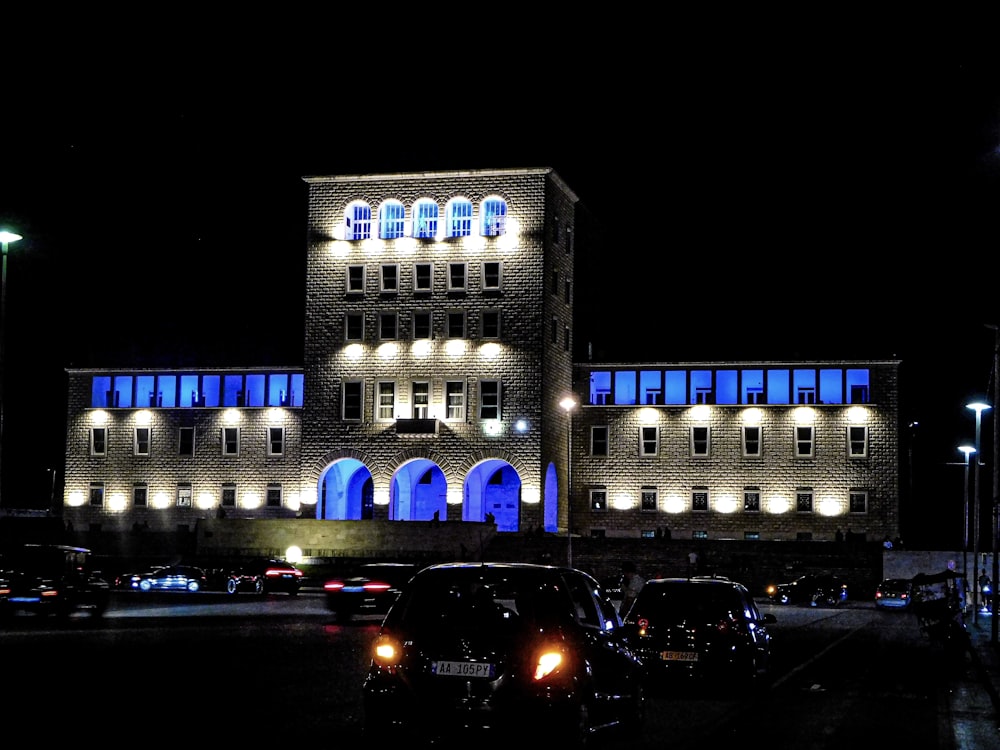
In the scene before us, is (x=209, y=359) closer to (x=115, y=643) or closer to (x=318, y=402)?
(x=318, y=402)

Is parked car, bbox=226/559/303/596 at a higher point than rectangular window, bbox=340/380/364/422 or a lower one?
lower

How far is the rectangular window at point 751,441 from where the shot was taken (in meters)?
72.5

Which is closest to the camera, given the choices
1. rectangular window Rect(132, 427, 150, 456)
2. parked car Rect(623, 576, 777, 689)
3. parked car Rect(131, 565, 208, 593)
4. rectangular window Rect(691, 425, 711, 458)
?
parked car Rect(623, 576, 777, 689)

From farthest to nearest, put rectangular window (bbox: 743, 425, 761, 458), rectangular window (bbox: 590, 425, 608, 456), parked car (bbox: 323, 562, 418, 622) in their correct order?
rectangular window (bbox: 590, 425, 608, 456)
rectangular window (bbox: 743, 425, 761, 458)
parked car (bbox: 323, 562, 418, 622)

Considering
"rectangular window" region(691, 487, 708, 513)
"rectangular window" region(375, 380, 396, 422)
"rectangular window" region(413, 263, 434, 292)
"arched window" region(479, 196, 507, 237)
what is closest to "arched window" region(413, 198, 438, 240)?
"rectangular window" region(413, 263, 434, 292)

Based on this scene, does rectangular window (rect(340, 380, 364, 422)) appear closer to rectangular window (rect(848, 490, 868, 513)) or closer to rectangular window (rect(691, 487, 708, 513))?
rectangular window (rect(691, 487, 708, 513))

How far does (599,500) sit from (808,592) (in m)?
18.4

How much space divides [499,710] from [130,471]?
228ft

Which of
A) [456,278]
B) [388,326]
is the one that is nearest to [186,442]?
[388,326]

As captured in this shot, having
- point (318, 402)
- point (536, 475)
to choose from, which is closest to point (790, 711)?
point (536, 475)

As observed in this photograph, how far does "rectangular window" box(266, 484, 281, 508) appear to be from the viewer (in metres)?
75.2

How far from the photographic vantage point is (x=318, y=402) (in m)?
72.6

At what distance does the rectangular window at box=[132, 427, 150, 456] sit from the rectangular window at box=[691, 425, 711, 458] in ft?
93.5

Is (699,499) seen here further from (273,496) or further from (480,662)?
(480,662)
